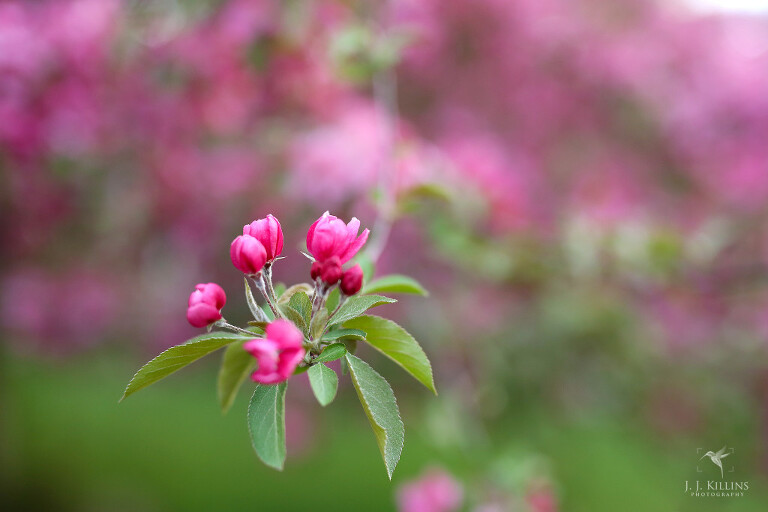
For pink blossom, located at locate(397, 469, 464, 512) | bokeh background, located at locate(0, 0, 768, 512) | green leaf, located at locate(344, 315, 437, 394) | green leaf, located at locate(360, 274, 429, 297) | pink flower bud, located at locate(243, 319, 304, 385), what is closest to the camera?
pink flower bud, located at locate(243, 319, 304, 385)

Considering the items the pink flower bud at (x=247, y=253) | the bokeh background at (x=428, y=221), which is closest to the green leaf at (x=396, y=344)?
the pink flower bud at (x=247, y=253)

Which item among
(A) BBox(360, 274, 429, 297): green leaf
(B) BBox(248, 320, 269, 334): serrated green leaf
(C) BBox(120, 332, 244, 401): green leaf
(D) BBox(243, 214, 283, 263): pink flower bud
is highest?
(A) BBox(360, 274, 429, 297): green leaf

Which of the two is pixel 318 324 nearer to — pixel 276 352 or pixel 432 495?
pixel 276 352

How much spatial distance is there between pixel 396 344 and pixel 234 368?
14 centimetres

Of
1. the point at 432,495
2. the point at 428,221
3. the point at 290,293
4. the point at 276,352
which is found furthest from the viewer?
the point at 428,221

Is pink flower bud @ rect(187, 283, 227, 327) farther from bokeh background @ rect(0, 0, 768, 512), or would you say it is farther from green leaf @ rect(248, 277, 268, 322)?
bokeh background @ rect(0, 0, 768, 512)

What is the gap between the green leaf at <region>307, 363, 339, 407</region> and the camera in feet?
1.69

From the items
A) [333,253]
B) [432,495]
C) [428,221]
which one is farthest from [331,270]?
[428,221]

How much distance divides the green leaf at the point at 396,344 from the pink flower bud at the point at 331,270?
0.05 meters

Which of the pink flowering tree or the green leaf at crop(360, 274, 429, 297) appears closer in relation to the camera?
the pink flowering tree

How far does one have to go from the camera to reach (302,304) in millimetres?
548

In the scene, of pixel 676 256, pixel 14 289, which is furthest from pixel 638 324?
pixel 14 289

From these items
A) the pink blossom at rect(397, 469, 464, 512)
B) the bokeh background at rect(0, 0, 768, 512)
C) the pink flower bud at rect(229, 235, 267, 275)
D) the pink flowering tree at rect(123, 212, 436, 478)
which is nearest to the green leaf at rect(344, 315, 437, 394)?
the pink flowering tree at rect(123, 212, 436, 478)

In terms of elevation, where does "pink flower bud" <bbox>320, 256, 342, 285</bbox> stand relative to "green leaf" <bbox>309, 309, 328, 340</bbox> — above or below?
above
